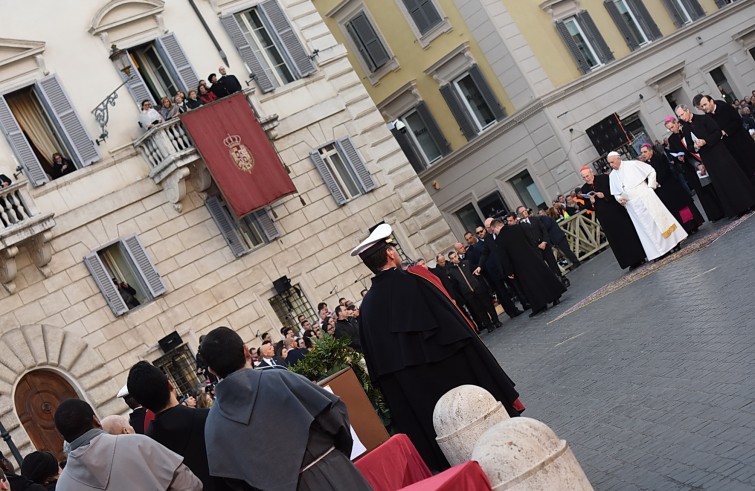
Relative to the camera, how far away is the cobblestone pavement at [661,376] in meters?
8.63

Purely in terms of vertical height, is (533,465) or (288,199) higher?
(288,199)

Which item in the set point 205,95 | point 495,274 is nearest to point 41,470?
point 495,274

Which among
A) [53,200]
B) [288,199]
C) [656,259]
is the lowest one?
[656,259]

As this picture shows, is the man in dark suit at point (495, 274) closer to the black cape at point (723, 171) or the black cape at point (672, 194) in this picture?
the black cape at point (672, 194)

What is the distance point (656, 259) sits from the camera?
69.5 feet

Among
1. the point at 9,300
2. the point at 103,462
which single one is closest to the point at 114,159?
the point at 9,300

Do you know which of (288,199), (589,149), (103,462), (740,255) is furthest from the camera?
(589,149)

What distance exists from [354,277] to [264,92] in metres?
5.26

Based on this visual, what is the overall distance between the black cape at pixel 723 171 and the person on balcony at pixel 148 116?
1249cm

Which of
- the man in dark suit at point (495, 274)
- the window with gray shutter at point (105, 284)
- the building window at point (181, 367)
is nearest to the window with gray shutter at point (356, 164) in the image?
the man in dark suit at point (495, 274)

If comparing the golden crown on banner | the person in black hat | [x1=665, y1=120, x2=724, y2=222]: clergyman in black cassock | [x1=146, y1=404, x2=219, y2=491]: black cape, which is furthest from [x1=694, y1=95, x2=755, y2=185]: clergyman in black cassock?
[x1=146, y1=404, x2=219, y2=491]: black cape

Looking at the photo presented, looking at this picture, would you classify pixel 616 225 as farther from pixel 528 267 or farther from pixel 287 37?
pixel 287 37

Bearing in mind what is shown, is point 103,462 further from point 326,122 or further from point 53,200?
point 326,122

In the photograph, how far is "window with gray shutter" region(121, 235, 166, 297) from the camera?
27891 mm
